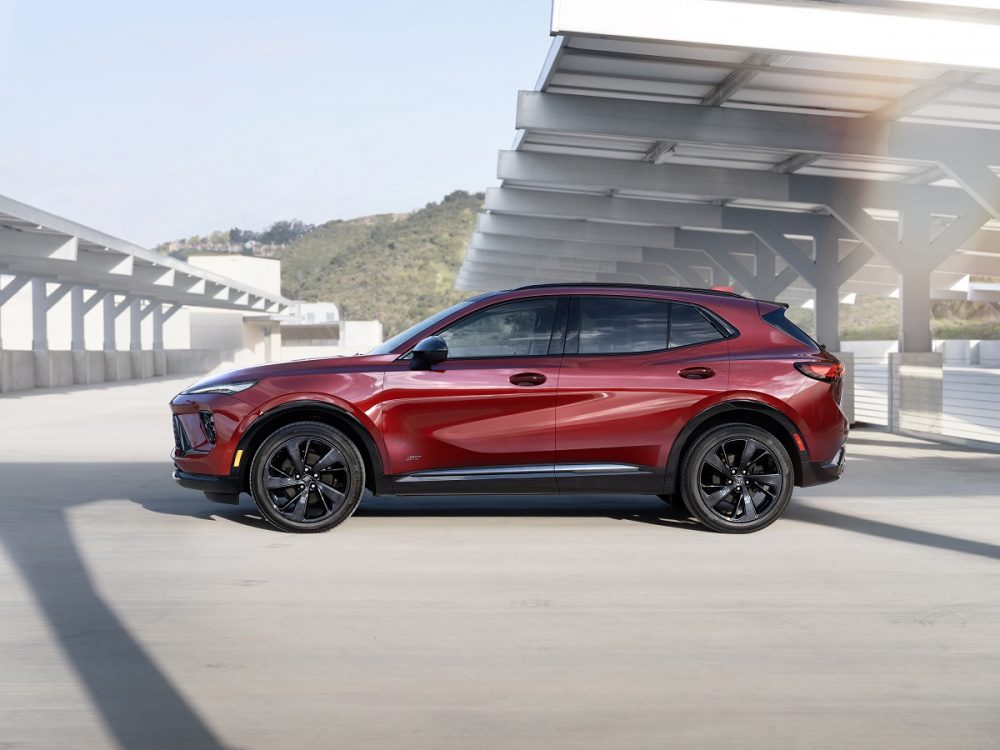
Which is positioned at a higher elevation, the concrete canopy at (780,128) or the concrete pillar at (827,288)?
the concrete canopy at (780,128)

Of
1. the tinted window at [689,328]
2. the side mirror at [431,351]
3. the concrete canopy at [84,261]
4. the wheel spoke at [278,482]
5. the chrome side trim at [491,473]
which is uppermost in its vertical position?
the concrete canopy at [84,261]

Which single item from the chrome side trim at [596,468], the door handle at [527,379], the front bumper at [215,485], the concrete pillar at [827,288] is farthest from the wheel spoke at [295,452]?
the concrete pillar at [827,288]

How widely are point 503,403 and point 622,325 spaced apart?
1.02m

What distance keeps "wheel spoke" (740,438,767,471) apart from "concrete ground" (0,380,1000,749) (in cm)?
54

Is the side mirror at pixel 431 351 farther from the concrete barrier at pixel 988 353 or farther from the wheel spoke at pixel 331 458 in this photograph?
the concrete barrier at pixel 988 353

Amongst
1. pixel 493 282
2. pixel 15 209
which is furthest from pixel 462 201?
pixel 15 209

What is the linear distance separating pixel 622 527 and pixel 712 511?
2.09ft

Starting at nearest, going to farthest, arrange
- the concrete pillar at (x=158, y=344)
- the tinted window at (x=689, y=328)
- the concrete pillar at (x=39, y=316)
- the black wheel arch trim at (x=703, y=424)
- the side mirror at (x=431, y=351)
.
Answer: the side mirror at (x=431, y=351) → the black wheel arch trim at (x=703, y=424) → the tinted window at (x=689, y=328) → the concrete pillar at (x=39, y=316) → the concrete pillar at (x=158, y=344)

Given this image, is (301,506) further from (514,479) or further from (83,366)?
(83,366)

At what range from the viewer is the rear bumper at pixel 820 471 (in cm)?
838

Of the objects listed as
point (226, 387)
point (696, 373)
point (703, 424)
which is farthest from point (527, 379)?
point (226, 387)

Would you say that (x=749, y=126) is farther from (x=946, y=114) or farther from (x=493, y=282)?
(x=493, y=282)

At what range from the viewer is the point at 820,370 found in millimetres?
8438

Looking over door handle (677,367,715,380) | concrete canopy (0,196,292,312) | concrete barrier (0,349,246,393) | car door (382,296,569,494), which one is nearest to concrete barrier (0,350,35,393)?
concrete barrier (0,349,246,393)
